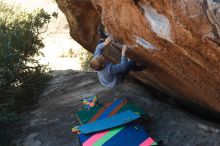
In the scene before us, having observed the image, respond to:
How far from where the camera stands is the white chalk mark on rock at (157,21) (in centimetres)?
640

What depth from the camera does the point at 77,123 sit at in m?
9.39

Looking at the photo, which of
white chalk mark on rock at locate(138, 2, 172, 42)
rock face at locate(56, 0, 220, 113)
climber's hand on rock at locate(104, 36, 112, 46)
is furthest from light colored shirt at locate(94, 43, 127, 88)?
white chalk mark on rock at locate(138, 2, 172, 42)

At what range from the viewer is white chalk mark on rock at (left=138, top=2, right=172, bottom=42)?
640 centimetres

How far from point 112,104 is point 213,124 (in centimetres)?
233

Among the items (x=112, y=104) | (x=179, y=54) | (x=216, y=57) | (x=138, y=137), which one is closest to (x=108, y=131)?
(x=138, y=137)

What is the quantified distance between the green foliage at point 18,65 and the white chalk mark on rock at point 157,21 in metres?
4.45

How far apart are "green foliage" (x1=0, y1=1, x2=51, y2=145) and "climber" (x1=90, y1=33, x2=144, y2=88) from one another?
2.60 metres

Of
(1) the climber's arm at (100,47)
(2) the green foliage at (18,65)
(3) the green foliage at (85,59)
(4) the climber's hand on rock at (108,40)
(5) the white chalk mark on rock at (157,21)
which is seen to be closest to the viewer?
(5) the white chalk mark on rock at (157,21)

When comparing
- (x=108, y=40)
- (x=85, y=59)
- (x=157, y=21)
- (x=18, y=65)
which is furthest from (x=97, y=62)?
(x=85, y=59)

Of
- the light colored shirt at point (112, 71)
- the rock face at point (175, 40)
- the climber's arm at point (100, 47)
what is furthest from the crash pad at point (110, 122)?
the climber's arm at point (100, 47)

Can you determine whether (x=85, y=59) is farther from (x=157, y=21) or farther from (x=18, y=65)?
(x=157, y=21)

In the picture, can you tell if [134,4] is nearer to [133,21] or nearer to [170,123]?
[133,21]

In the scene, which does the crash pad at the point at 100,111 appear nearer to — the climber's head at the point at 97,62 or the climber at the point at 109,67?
the climber at the point at 109,67

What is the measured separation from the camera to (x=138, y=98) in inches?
405
